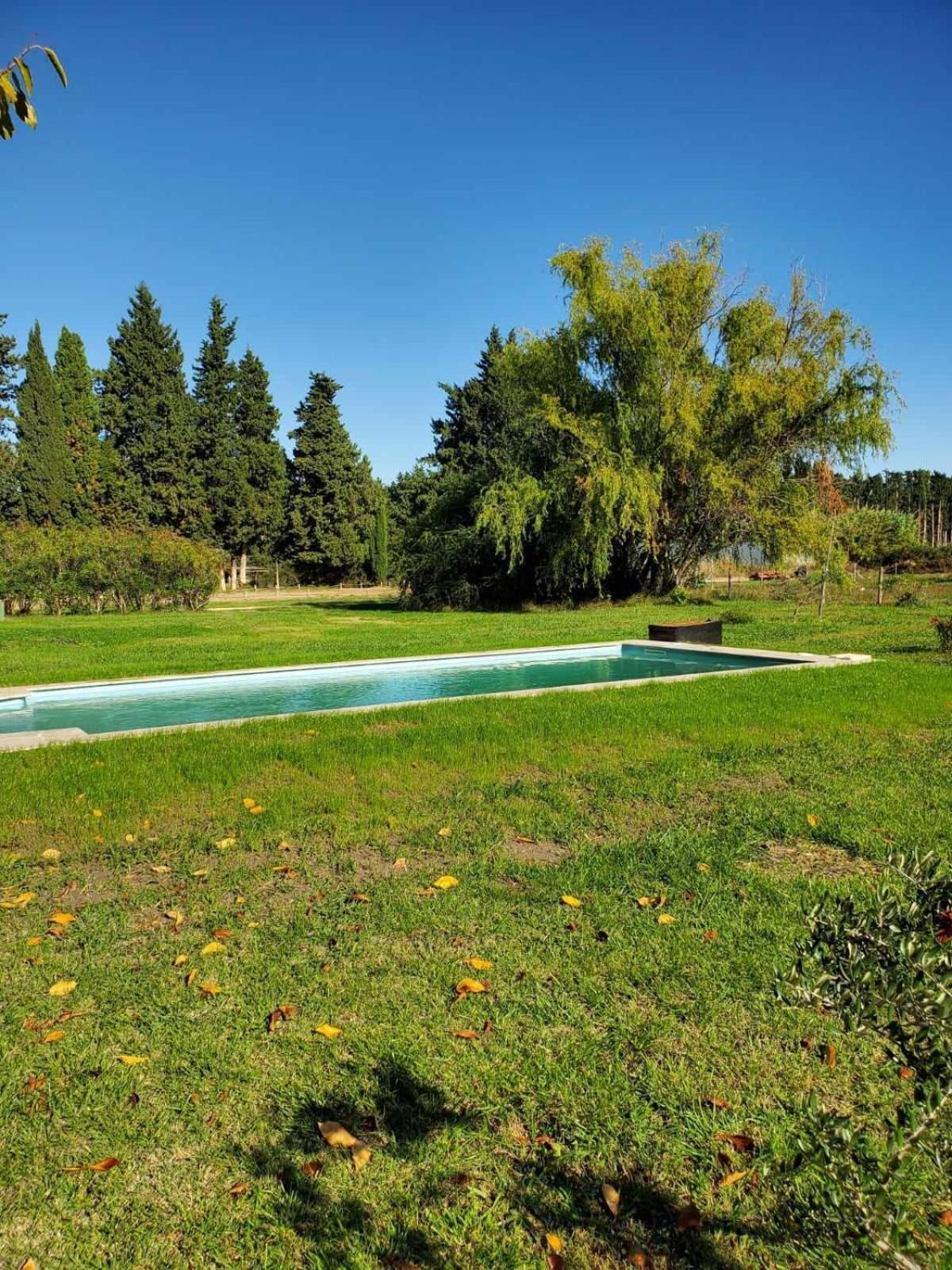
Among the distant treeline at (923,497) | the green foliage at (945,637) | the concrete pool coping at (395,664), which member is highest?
the distant treeline at (923,497)

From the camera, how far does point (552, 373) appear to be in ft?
71.0

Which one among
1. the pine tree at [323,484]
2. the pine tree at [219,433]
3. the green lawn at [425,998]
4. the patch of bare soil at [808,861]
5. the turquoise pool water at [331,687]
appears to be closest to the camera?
the green lawn at [425,998]

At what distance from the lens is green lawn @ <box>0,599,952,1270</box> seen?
4.69ft

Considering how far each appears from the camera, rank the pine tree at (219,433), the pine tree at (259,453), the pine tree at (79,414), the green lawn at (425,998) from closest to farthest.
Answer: the green lawn at (425,998)
the pine tree at (79,414)
the pine tree at (219,433)
the pine tree at (259,453)

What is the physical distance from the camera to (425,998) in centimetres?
216

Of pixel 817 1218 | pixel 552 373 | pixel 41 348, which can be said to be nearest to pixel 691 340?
pixel 552 373

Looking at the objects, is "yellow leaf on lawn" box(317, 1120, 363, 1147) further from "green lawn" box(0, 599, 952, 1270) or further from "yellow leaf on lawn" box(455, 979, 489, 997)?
"yellow leaf on lawn" box(455, 979, 489, 997)

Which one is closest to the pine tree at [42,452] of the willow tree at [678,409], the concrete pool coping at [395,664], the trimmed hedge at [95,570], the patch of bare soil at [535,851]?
the trimmed hedge at [95,570]

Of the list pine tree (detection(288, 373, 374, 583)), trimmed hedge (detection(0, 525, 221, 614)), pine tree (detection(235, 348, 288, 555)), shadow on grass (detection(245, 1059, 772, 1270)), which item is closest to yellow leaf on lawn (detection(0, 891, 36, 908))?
shadow on grass (detection(245, 1059, 772, 1270))

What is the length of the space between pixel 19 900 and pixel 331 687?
663 centimetres

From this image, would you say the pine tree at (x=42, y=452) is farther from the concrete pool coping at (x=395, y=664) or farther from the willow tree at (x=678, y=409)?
the concrete pool coping at (x=395, y=664)

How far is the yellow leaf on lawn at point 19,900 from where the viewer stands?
111 inches

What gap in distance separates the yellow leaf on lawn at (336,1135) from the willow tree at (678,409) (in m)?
18.7

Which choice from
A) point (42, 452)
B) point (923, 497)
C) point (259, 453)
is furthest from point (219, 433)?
point (923, 497)
